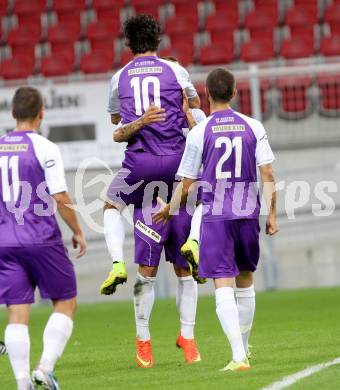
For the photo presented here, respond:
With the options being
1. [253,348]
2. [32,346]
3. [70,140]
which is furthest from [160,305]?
[253,348]

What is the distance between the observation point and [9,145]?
23.8 ft

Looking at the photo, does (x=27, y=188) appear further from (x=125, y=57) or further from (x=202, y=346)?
(x=125, y=57)

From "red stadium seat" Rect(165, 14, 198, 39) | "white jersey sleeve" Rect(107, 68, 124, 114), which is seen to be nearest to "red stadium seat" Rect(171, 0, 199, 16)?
"red stadium seat" Rect(165, 14, 198, 39)

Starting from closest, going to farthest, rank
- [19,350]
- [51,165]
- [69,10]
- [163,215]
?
1. [51,165]
2. [19,350]
3. [163,215]
4. [69,10]

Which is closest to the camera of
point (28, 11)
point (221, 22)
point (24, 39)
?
point (221, 22)

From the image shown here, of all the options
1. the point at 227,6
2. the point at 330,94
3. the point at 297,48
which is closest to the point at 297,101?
the point at 330,94

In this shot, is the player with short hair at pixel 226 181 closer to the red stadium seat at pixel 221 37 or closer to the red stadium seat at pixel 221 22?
the red stadium seat at pixel 221 37

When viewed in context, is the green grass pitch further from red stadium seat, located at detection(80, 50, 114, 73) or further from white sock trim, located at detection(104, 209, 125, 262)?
red stadium seat, located at detection(80, 50, 114, 73)

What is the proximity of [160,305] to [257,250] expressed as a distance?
726cm

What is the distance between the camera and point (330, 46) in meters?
19.3

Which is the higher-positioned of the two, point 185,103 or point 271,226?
point 185,103

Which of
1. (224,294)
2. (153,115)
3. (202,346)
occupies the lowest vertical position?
(202,346)

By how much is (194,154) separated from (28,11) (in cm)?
1416

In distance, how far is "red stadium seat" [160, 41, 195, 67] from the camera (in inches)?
786
